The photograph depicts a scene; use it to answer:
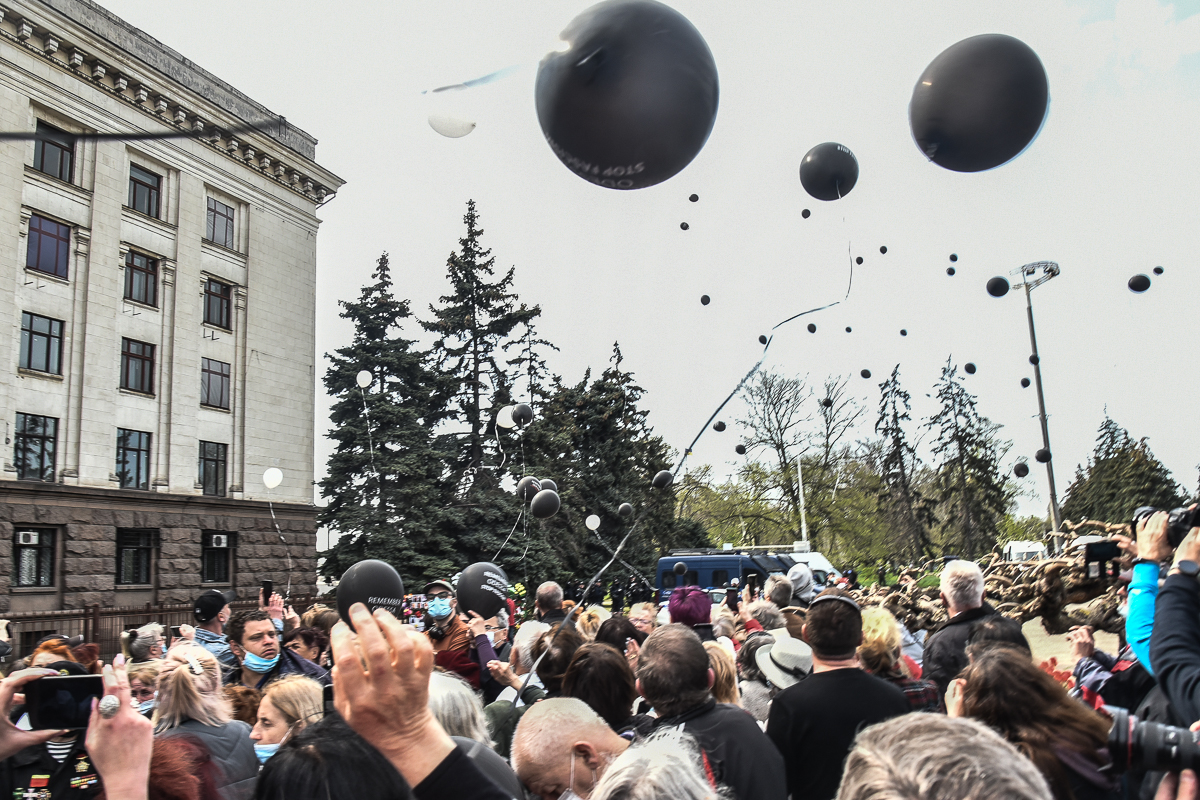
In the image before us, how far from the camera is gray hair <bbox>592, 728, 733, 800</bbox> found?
5.86ft

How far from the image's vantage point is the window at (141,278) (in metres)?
24.6

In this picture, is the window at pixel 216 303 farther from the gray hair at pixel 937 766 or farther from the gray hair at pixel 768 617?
the gray hair at pixel 937 766

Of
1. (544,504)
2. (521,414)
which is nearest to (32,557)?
(521,414)

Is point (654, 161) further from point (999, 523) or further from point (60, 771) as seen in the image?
point (999, 523)

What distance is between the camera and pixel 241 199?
91.6 feet

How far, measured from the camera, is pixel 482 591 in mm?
6434

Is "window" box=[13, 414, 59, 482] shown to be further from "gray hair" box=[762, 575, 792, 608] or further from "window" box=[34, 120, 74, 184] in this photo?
"gray hair" box=[762, 575, 792, 608]

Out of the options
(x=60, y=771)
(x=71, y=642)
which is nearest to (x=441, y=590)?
(x=60, y=771)

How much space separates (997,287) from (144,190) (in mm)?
22626

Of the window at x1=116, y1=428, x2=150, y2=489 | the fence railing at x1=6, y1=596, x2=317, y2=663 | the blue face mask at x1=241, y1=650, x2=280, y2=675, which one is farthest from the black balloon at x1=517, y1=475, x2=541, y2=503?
the blue face mask at x1=241, y1=650, x2=280, y2=675

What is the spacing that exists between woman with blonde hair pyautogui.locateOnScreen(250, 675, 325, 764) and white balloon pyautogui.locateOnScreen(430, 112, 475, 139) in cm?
295

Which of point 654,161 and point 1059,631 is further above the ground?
point 654,161

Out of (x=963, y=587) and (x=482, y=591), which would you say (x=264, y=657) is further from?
(x=963, y=587)

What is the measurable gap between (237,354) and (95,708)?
27.6 m
